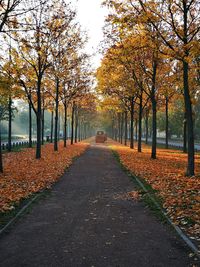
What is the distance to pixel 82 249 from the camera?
6.37 meters

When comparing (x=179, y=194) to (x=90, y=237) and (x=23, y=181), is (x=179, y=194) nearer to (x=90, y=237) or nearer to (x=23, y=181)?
(x=90, y=237)

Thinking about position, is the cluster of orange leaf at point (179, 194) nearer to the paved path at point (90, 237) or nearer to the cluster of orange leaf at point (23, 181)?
the paved path at point (90, 237)

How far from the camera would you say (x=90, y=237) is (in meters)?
7.11

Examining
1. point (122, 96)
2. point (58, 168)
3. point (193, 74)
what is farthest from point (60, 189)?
point (122, 96)

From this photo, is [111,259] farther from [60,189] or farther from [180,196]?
[60,189]

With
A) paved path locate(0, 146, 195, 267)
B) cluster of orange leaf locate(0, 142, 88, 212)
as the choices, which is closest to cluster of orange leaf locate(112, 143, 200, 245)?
paved path locate(0, 146, 195, 267)

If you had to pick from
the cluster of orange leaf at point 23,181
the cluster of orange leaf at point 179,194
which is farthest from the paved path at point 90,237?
the cluster of orange leaf at point 23,181

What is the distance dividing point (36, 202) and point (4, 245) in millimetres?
3939

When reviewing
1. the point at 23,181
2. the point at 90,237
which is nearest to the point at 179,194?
the point at 90,237

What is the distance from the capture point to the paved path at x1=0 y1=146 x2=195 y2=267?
584cm

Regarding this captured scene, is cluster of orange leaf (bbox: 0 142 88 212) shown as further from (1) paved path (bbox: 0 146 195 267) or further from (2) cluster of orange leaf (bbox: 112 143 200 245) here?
(2) cluster of orange leaf (bbox: 112 143 200 245)

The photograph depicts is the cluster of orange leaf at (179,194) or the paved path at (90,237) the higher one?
the cluster of orange leaf at (179,194)

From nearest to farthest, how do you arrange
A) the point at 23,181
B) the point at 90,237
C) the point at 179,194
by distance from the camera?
the point at 90,237
the point at 179,194
the point at 23,181

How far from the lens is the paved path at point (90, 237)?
19.1ft
